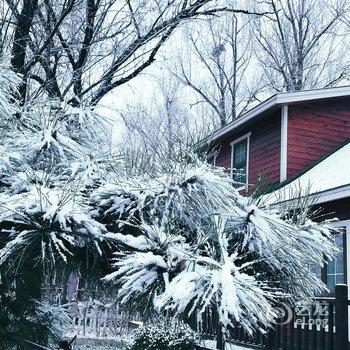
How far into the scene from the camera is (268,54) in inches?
903

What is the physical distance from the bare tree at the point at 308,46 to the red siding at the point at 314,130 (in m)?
10.2

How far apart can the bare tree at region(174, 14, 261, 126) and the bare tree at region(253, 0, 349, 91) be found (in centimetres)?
181

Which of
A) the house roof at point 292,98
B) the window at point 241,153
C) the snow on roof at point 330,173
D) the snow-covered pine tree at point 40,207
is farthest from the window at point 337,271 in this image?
the snow-covered pine tree at point 40,207

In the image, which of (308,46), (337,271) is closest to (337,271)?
(337,271)

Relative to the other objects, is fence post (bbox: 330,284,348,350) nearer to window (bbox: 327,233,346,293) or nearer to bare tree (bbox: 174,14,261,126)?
window (bbox: 327,233,346,293)

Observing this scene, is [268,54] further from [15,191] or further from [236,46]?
[15,191]

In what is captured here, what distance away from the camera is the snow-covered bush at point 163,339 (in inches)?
222

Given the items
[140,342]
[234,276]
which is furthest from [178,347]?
[234,276]

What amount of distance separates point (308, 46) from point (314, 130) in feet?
40.2

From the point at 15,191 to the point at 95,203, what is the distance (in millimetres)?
360

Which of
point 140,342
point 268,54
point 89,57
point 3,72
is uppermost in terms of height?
point 268,54

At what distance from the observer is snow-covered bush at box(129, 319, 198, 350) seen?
222 inches

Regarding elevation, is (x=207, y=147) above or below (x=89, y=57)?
below

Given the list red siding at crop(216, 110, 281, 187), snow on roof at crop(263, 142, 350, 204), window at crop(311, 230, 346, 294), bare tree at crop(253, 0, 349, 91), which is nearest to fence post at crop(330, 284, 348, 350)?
snow on roof at crop(263, 142, 350, 204)
